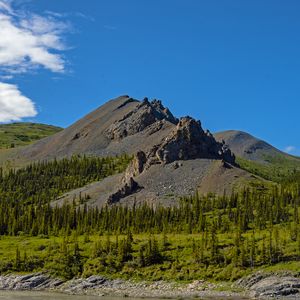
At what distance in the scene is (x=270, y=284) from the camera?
108 m

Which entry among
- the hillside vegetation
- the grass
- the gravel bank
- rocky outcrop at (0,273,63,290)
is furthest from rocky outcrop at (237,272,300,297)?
rocky outcrop at (0,273,63,290)

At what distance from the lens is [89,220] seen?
650 feet

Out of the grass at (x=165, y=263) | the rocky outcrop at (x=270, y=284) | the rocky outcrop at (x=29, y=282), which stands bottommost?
the rocky outcrop at (x=29, y=282)

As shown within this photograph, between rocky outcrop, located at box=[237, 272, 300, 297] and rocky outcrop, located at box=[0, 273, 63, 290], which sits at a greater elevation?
rocky outcrop, located at box=[237, 272, 300, 297]

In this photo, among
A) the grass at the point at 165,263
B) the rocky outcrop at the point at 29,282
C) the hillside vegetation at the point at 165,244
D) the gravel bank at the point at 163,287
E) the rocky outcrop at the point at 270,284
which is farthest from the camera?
the rocky outcrop at the point at 29,282

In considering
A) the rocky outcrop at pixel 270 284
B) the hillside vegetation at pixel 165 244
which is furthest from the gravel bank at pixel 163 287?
the hillside vegetation at pixel 165 244

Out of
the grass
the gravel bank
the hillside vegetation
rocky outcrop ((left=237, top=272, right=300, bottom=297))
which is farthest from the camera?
the hillside vegetation

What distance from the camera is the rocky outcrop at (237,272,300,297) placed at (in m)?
105

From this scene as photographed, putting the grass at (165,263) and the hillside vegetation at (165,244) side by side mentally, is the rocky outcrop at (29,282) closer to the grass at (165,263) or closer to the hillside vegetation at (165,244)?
the grass at (165,263)

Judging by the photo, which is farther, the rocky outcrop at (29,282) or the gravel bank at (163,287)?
the rocky outcrop at (29,282)

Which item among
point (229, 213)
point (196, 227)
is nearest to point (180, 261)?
point (196, 227)

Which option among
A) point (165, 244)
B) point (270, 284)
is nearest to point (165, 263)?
point (165, 244)

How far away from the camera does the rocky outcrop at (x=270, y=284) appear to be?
105000 millimetres

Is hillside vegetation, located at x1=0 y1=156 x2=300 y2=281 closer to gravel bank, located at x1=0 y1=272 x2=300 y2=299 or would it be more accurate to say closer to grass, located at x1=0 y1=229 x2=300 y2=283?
grass, located at x1=0 y1=229 x2=300 y2=283
